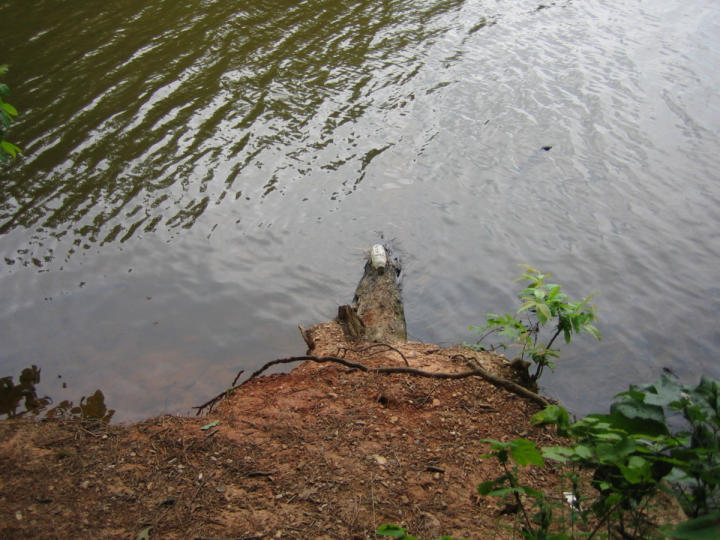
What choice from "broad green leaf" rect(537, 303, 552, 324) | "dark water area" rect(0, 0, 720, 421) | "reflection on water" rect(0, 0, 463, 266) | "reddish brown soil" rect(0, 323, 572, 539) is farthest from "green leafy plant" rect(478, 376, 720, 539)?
"reflection on water" rect(0, 0, 463, 266)

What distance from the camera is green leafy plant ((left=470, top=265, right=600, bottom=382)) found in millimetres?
4793

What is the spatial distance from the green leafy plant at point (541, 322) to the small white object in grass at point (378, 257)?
133 centimetres

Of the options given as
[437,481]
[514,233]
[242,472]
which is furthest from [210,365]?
[514,233]

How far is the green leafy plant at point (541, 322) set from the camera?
15.7ft

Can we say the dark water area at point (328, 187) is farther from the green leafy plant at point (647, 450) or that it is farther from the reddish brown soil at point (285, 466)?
the green leafy plant at point (647, 450)

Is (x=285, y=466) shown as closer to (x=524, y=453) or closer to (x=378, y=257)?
(x=524, y=453)

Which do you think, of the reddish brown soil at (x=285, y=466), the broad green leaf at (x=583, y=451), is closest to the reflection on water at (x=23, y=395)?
the reddish brown soil at (x=285, y=466)

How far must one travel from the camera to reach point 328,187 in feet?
28.3

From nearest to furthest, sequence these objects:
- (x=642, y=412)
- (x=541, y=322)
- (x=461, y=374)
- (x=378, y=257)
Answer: (x=642, y=412) < (x=541, y=322) < (x=461, y=374) < (x=378, y=257)

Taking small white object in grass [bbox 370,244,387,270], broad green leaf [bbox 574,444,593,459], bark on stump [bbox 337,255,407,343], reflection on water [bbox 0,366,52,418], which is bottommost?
bark on stump [bbox 337,255,407,343]

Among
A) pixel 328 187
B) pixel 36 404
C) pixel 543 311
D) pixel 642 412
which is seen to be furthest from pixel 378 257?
pixel 642 412

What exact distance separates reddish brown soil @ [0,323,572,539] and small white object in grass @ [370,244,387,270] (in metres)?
2.02

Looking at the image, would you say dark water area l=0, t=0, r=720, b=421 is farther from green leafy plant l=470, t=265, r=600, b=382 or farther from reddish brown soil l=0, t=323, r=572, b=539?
reddish brown soil l=0, t=323, r=572, b=539

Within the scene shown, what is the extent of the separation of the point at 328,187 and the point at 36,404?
191 inches
